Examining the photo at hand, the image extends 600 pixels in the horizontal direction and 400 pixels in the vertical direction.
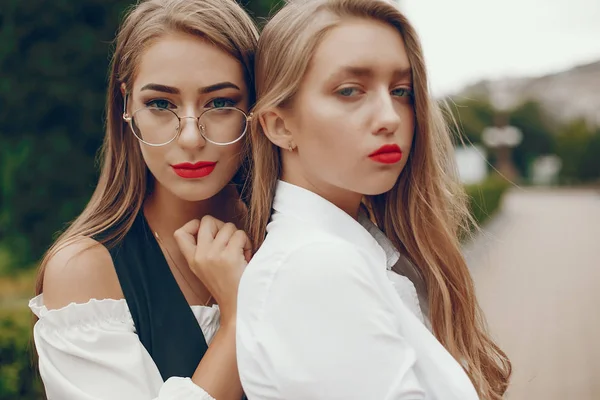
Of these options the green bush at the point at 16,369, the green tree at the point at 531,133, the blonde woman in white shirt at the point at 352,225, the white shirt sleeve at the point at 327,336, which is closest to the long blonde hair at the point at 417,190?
the blonde woman in white shirt at the point at 352,225

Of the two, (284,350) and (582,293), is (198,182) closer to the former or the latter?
(284,350)

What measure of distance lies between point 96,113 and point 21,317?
4431mm

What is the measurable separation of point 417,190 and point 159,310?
2.46 ft

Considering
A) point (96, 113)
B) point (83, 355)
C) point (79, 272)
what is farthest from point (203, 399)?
point (96, 113)

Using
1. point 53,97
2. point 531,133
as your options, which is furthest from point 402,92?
point 531,133

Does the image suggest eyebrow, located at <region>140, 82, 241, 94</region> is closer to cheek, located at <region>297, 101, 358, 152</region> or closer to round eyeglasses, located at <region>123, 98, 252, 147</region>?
round eyeglasses, located at <region>123, 98, 252, 147</region>

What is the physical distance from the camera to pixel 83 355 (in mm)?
1800

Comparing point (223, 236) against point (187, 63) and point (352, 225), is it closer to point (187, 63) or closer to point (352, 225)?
point (352, 225)

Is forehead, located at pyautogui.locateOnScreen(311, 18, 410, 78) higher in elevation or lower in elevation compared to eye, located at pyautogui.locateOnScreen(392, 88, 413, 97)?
higher

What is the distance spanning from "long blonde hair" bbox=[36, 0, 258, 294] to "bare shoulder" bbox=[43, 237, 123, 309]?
5 centimetres

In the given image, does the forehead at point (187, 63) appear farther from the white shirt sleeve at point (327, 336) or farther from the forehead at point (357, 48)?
the white shirt sleeve at point (327, 336)

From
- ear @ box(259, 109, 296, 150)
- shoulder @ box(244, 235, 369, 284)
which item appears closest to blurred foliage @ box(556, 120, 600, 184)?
ear @ box(259, 109, 296, 150)

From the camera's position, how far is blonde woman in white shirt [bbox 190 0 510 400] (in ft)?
4.66

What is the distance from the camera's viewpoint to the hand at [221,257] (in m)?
1.76
